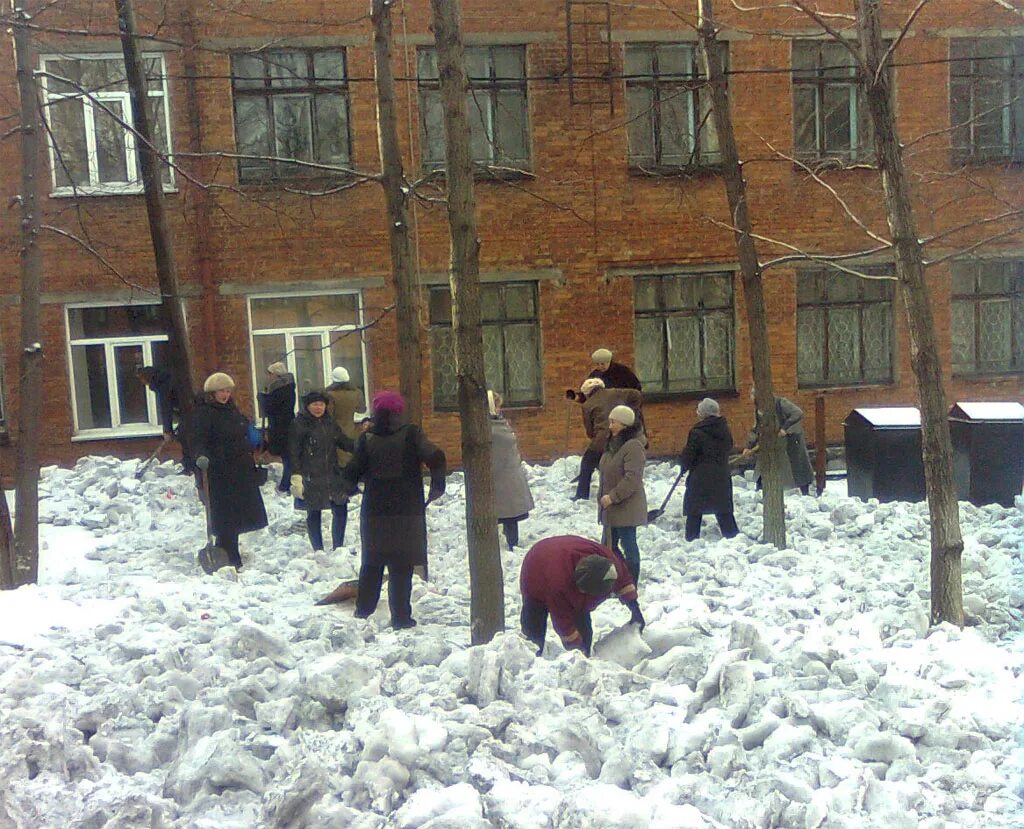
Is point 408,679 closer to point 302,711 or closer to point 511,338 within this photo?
point 302,711

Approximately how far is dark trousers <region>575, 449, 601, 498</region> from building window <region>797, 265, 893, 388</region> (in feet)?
19.7

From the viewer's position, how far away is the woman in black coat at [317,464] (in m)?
10.5

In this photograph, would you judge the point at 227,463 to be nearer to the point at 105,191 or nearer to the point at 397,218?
the point at 397,218

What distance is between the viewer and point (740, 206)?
35.2 feet

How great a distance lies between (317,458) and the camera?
10539 mm

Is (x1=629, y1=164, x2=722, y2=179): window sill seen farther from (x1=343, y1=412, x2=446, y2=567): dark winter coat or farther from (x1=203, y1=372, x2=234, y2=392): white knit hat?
(x1=343, y1=412, x2=446, y2=567): dark winter coat

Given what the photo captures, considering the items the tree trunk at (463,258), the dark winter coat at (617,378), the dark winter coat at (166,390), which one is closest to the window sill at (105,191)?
the dark winter coat at (166,390)

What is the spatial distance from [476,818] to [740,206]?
742 cm

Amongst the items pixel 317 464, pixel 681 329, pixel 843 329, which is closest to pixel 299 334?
pixel 681 329

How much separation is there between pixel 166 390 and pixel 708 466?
760 centimetres

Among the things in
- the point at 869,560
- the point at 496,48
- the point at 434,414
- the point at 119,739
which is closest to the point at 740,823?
the point at 119,739

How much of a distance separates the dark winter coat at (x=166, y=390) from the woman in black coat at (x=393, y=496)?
23.6 feet

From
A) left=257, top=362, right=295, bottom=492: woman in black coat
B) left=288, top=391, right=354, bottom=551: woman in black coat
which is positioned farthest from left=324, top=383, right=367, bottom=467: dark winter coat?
left=288, top=391, right=354, bottom=551: woman in black coat

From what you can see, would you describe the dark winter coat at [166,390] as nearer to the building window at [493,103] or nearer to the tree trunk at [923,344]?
the building window at [493,103]
